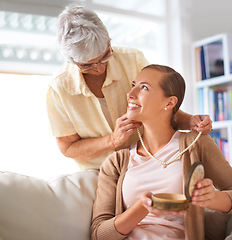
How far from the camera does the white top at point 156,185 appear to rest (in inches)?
57.5

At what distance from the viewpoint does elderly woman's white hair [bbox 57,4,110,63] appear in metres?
1.64

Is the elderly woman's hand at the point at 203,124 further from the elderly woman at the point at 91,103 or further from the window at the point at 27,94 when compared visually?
the window at the point at 27,94

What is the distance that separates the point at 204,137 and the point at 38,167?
1756 mm

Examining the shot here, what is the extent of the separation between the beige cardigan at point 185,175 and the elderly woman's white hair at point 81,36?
512mm

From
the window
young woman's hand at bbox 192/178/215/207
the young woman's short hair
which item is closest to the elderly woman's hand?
the young woman's short hair

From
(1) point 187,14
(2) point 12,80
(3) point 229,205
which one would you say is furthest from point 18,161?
(1) point 187,14

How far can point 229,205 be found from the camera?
1371mm

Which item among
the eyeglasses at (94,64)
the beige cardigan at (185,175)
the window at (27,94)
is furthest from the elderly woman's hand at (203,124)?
the window at (27,94)

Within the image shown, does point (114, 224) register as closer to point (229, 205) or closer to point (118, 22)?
point (229, 205)

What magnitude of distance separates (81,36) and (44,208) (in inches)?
31.8

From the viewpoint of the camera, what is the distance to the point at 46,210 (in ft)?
5.05

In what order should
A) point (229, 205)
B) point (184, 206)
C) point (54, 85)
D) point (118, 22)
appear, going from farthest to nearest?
1. point (118, 22)
2. point (54, 85)
3. point (229, 205)
4. point (184, 206)

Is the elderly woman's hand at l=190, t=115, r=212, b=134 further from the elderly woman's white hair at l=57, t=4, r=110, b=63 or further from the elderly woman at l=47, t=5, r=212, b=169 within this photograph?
the elderly woman's white hair at l=57, t=4, r=110, b=63

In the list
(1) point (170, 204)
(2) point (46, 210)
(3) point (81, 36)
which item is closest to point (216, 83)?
(3) point (81, 36)
